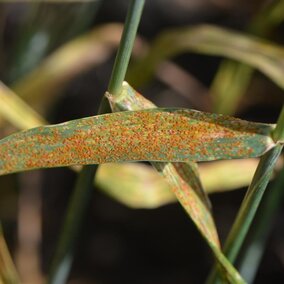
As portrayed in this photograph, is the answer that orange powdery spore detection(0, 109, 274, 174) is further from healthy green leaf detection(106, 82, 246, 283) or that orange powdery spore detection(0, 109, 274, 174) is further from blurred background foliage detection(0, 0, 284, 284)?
blurred background foliage detection(0, 0, 284, 284)

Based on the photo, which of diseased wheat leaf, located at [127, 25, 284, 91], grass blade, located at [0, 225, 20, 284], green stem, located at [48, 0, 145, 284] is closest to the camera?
green stem, located at [48, 0, 145, 284]

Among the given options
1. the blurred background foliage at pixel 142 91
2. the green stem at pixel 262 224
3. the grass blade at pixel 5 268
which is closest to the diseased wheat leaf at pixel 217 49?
the blurred background foliage at pixel 142 91

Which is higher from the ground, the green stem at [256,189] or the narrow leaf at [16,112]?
the green stem at [256,189]

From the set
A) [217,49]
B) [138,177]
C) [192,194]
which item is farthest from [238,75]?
[192,194]

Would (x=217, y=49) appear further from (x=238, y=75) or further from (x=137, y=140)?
(x=137, y=140)

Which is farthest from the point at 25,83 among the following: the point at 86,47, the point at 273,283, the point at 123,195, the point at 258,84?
the point at 273,283

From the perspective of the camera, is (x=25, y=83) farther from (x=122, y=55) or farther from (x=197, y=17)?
(x=197, y=17)

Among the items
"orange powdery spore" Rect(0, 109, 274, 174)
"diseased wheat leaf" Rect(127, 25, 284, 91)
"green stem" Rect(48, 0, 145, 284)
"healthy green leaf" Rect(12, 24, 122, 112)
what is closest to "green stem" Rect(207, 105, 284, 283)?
"orange powdery spore" Rect(0, 109, 274, 174)

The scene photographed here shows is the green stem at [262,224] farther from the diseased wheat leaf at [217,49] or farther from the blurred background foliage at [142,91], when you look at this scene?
the diseased wheat leaf at [217,49]
